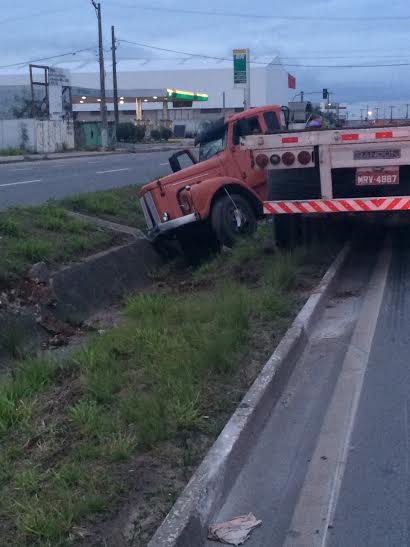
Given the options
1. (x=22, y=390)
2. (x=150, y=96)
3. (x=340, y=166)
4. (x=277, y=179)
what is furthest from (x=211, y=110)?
(x=22, y=390)

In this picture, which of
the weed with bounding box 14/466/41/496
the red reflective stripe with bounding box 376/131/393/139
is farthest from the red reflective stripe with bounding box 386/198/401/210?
the weed with bounding box 14/466/41/496

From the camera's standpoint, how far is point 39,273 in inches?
408

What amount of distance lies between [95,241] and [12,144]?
1523 inches

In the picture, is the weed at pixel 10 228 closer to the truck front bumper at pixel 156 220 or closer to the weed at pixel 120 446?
the truck front bumper at pixel 156 220

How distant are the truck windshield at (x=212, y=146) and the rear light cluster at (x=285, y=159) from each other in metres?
2.49

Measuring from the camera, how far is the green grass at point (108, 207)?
50.1 ft

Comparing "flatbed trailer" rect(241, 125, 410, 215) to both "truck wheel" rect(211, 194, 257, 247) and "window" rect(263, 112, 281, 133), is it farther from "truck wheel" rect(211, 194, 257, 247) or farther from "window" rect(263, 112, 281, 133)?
"window" rect(263, 112, 281, 133)

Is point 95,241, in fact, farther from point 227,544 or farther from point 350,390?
point 227,544

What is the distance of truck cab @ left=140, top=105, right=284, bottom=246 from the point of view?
12.6 m

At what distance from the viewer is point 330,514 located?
15.1 feet

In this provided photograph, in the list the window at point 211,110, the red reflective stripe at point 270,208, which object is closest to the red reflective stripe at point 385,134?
the red reflective stripe at point 270,208

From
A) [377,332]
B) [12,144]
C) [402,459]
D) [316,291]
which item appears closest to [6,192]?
[316,291]

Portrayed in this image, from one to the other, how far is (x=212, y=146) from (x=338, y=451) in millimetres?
8956

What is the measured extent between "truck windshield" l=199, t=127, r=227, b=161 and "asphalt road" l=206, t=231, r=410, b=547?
572 centimetres
